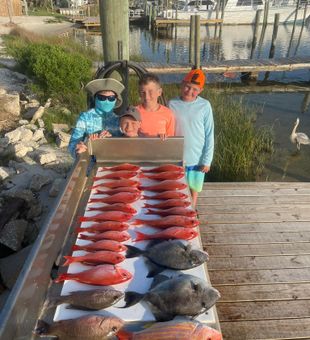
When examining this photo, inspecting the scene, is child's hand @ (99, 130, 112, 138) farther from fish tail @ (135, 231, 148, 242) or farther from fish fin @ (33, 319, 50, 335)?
fish fin @ (33, 319, 50, 335)

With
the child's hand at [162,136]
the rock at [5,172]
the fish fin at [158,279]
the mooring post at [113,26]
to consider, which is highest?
the mooring post at [113,26]

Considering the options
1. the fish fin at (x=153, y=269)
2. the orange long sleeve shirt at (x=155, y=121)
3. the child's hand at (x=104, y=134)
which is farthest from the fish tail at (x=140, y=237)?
the orange long sleeve shirt at (x=155, y=121)

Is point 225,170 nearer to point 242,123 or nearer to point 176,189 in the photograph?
point 242,123

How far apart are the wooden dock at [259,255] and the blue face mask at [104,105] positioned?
1.96m

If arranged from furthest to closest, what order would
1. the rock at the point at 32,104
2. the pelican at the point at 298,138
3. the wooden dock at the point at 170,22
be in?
1. the wooden dock at the point at 170,22
2. the rock at the point at 32,104
3. the pelican at the point at 298,138

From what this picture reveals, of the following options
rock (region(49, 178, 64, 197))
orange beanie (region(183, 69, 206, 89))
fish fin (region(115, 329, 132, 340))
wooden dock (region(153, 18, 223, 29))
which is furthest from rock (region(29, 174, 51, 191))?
wooden dock (region(153, 18, 223, 29))

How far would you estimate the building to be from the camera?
120ft

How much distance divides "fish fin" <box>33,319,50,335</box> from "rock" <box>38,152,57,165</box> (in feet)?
17.1

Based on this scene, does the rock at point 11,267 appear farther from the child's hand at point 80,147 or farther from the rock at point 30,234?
the child's hand at point 80,147

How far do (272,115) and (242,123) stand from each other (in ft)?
15.0

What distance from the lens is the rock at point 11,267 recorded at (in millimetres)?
4117


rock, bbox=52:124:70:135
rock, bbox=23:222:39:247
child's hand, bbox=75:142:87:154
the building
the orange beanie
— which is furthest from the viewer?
the building

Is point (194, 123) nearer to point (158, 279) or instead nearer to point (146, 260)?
point (146, 260)

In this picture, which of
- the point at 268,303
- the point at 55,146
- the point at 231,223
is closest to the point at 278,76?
the point at 55,146
